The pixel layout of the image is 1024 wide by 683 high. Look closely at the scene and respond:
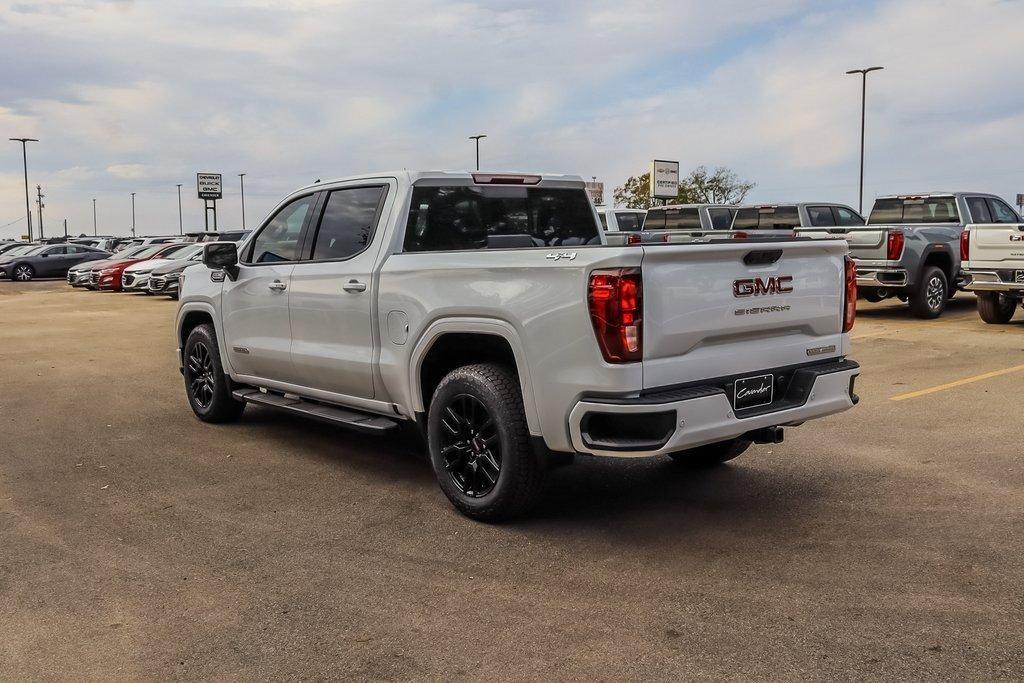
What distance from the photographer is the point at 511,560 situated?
15.1ft

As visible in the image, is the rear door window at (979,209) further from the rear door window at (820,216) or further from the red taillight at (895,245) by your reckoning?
the red taillight at (895,245)

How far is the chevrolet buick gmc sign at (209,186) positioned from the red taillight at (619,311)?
7138cm

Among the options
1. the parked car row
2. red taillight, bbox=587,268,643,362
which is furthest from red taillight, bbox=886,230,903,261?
red taillight, bbox=587,268,643,362

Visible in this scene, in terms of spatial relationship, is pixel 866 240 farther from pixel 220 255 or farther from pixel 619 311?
pixel 619 311

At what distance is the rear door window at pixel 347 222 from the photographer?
605cm

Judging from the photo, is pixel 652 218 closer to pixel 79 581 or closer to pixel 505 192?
pixel 505 192

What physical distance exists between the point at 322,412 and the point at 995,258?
10.6 m

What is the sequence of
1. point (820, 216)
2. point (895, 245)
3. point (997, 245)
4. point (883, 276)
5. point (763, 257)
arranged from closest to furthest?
point (763, 257) → point (997, 245) → point (895, 245) → point (883, 276) → point (820, 216)

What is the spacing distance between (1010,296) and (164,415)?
456 inches

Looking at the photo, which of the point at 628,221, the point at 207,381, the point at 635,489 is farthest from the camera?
the point at 628,221

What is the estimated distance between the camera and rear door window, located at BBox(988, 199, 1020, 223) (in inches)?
682

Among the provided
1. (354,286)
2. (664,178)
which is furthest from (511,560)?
(664,178)

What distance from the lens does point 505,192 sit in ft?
20.4

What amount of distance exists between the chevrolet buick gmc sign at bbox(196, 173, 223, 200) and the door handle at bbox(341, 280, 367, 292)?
69430mm
